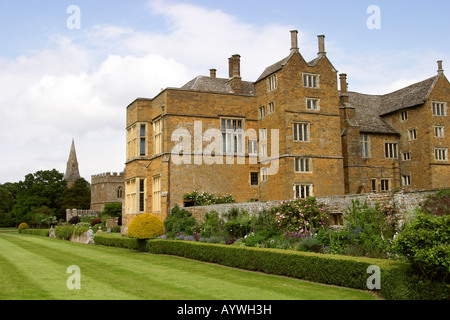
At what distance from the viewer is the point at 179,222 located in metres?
25.4

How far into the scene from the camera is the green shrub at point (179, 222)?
24.6 meters

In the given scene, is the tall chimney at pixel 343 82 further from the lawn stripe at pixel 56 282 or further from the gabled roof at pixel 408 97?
the lawn stripe at pixel 56 282

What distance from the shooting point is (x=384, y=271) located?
9.89m

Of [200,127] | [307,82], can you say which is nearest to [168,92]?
[200,127]

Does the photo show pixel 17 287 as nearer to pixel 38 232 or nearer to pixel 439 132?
pixel 439 132

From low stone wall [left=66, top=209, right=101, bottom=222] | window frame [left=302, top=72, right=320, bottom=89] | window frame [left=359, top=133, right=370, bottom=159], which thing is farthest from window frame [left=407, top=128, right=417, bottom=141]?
low stone wall [left=66, top=209, right=101, bottom=222]

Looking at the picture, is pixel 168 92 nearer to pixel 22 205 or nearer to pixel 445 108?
pixel 445 108

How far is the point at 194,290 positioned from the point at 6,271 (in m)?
7.04

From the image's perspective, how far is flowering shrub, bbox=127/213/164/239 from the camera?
2228cm

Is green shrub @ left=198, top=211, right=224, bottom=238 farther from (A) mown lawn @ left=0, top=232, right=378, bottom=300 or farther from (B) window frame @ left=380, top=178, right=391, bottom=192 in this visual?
(B) window frame @ left=380, top=178, right=391, bottom=192

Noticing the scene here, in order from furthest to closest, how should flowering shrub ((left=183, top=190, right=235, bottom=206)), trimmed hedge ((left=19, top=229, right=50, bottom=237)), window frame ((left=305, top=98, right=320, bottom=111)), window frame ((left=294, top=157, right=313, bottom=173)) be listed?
trimmed hedge ((left=19, top=229, right=50, bottom=237))
window frame ((left=305, top=98, right=320, bottom=111))
flowering shrub ((left=183, top=190, right=235, bottom=206))
window frame ((left=294, top=157, right=313, bottom=173))

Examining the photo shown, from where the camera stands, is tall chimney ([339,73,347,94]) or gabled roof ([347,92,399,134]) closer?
gabled roof ([347,92,399,134])

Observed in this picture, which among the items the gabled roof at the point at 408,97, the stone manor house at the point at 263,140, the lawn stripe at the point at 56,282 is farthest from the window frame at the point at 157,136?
the gabled roof at the point at 408,97

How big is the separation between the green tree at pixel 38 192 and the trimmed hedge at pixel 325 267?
196 ft
